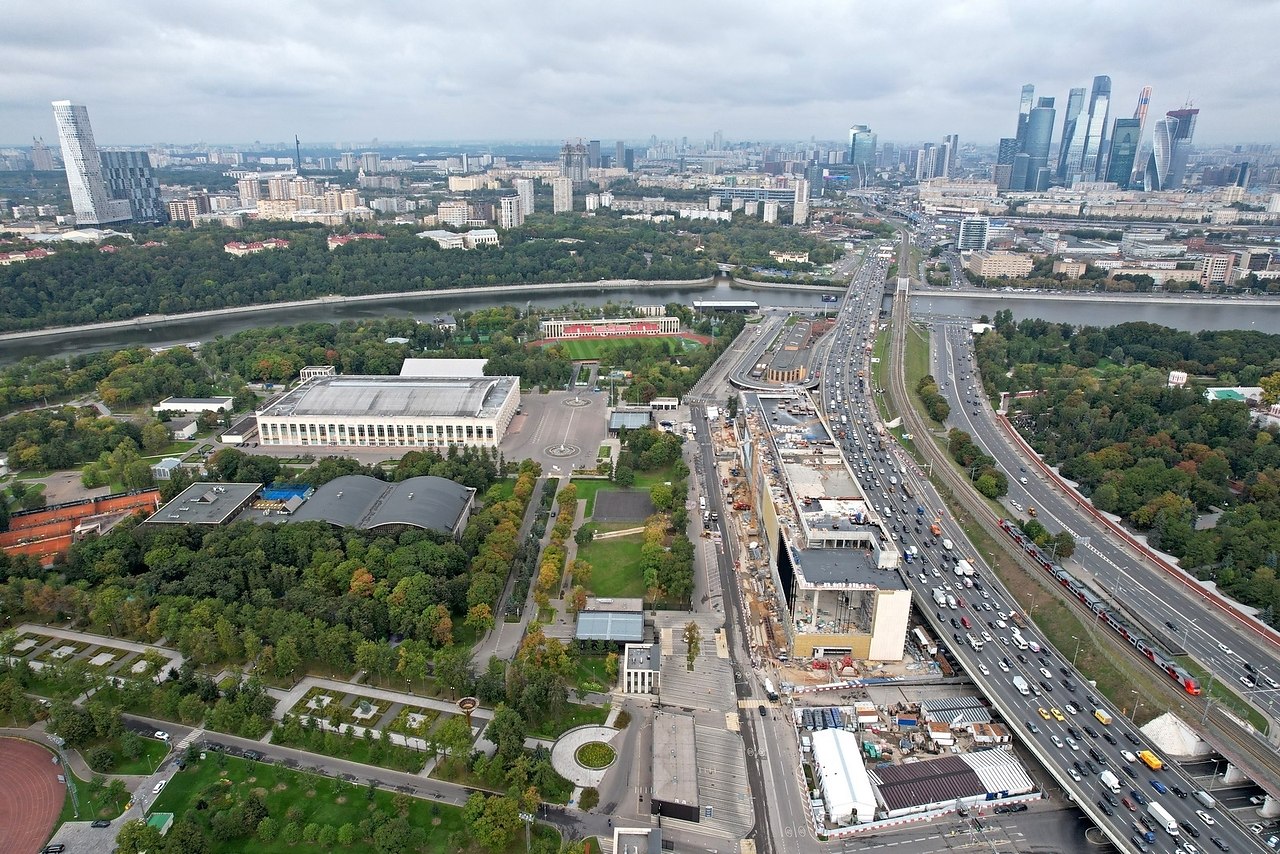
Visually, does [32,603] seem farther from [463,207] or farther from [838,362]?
[463,207]

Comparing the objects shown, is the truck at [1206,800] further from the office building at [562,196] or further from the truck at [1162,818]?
the office building at [562,196]

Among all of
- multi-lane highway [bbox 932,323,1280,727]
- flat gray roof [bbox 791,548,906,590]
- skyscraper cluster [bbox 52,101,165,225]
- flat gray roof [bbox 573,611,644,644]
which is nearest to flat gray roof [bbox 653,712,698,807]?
flat gray roof [bbox 573,611,644,644]

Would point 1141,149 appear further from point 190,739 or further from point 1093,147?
point 190,739

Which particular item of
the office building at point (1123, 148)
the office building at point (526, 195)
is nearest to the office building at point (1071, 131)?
the office building at point (1123, 148)

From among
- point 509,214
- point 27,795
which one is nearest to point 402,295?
point 509,214

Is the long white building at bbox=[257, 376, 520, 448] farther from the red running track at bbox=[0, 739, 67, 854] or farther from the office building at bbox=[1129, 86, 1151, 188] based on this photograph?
the office building at bbox=[1129, 86, 1151, 188]
